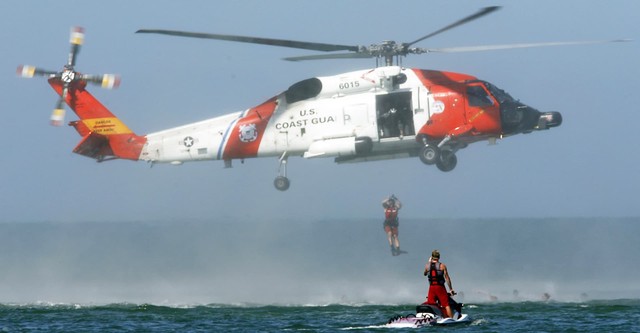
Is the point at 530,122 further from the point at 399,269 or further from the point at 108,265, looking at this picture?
the point at 108,265

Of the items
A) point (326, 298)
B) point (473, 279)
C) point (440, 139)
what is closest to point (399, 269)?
point (473, 279)

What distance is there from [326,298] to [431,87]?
1016 centimetres

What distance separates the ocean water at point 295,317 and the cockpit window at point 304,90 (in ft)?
21.2

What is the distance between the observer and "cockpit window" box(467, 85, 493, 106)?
1613 inches

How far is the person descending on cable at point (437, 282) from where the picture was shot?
1329 inches

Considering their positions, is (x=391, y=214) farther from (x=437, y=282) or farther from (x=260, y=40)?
(x=437, y=282)

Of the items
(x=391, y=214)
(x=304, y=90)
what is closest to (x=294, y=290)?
(x=391, y=214)

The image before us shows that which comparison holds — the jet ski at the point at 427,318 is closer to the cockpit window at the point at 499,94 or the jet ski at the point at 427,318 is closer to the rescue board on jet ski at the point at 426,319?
the rescue board on jet ski at the point at 426,319

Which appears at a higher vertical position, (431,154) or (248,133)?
(248,133)

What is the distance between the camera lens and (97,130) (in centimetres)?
4481

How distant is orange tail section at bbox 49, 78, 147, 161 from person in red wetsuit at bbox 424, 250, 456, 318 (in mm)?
12826

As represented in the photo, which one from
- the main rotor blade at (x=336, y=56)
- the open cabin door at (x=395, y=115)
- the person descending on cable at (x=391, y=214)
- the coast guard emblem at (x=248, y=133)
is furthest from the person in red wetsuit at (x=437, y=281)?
the person descending on cable at (x=391, y=214)

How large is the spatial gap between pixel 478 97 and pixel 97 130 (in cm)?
1254

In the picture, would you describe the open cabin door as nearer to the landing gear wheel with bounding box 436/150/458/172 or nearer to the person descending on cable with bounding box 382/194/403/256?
the landing gear wheel with bounding box 436/150/458/172
